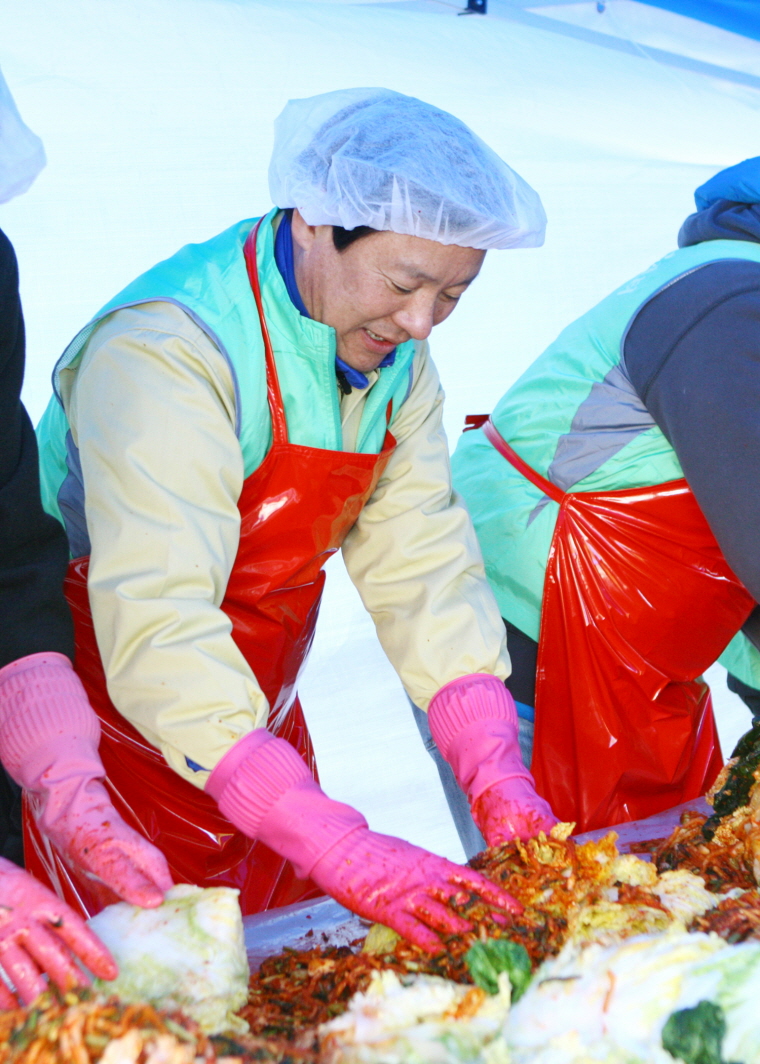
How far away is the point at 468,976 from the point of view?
1305mm

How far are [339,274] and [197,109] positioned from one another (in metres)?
1.88

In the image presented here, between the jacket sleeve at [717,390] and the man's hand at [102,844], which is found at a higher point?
the jacket sleeve at [717,390]

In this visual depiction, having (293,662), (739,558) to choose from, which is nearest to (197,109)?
(293,662)

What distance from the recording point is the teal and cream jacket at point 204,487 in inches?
65.0


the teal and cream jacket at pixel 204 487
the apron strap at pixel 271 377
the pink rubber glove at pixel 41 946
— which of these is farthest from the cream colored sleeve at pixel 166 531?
the pink rubber glove at pixel 41 946

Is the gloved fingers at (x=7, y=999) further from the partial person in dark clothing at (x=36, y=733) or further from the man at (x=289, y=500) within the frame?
the man at (x=289, y=500)

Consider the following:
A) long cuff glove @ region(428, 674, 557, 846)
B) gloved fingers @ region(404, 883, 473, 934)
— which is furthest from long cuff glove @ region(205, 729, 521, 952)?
long cuff glove @ region(428, 674, 557, 846)

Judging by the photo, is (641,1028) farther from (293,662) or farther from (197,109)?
(197,109)

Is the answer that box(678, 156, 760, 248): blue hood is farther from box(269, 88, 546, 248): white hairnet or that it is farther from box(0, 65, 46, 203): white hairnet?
box(0, 65, 46, 203): white hairnet

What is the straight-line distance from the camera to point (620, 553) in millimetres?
2322

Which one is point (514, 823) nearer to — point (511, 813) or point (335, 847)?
point (511, 813)

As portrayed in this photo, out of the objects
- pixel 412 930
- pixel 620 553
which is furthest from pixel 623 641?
pixel 412 930

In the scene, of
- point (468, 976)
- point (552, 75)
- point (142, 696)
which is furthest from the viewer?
point (552, 75)

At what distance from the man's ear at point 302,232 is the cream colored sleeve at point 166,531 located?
30 cm
